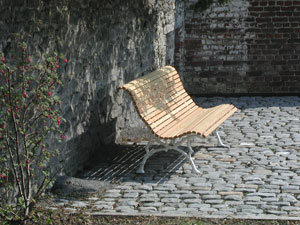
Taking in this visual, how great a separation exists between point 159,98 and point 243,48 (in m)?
5.31

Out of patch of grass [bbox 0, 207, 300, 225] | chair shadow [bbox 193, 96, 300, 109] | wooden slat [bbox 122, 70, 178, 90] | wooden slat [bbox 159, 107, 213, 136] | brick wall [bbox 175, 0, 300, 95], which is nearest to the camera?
patch of grass [bbox 0, 207, 300, 225]

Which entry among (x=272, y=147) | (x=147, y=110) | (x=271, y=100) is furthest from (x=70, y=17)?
(x=271, y=100)

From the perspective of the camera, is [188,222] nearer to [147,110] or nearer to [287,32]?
[147,110]

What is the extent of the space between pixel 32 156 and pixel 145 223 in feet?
3.76

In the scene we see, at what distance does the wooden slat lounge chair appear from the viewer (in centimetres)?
752

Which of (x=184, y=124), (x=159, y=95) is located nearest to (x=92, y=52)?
(x=159, y=95)

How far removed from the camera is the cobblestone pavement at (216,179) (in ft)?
20.7

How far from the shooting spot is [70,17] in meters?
7.21

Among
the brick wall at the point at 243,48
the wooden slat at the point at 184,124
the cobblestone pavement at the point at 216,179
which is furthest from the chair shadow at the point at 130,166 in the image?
the brick wall at the point at 243,48

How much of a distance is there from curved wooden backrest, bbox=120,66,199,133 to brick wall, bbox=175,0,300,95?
4044 mm

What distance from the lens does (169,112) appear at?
8.31 m

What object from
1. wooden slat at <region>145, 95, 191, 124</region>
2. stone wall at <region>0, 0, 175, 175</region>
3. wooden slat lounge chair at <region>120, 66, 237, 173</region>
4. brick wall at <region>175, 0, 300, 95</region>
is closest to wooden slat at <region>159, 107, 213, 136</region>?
wooden slat lounge chair at <region>120, 66, 237, 173</region>

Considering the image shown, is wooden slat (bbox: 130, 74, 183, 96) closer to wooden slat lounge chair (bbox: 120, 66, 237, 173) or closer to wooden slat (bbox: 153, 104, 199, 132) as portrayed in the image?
wooden slat lounge chair (bbox: 120, 66, 237, 173)

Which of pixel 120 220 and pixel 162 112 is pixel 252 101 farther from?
pixel 120 220
